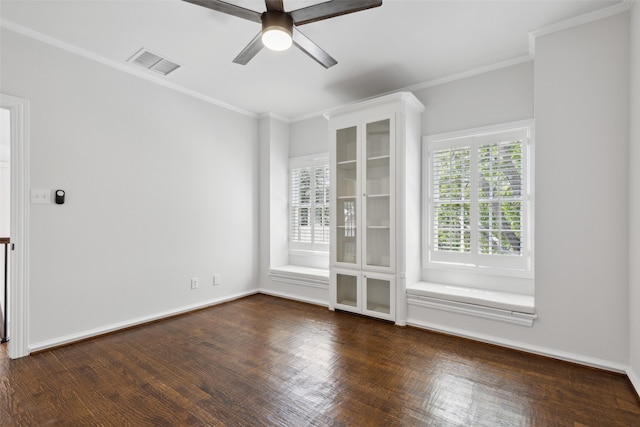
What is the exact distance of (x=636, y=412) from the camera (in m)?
1.85

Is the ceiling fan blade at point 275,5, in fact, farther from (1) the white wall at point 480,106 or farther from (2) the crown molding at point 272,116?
(2) the crown molding at point 272,116

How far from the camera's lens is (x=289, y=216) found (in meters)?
4.96

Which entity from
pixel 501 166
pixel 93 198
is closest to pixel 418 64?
pixel 501 166

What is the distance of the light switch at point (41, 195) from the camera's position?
8.69 ft

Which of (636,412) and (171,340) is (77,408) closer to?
(171,340)

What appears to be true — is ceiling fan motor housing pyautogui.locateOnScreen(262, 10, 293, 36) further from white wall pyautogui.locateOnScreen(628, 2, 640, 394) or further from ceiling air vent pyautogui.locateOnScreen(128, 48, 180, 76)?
white wall pyautogui.locateOnScreen(628, 2, 640, 394)

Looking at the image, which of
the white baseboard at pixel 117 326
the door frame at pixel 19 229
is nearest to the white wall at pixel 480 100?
the white baseboard at pixel 117 326

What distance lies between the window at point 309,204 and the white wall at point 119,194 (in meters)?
0.88

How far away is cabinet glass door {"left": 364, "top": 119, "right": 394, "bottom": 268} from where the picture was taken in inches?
137

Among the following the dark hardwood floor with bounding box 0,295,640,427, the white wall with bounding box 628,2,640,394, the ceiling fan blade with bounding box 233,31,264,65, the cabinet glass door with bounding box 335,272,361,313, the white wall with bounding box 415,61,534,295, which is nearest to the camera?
the dark hardwood floor with bounding box 0,295,640,427

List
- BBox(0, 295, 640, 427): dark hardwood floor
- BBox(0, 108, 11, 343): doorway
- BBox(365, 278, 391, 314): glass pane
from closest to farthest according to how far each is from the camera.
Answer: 1. BBox(0, 295, 640, 427): dark hardwood floor
2. BBox(0, 108, 11, 343): doorway
3. BBox(365, 278, 391, 314): glass pane

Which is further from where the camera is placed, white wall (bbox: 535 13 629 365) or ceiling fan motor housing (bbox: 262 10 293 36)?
white wall (bbox: 535 13 629 365)

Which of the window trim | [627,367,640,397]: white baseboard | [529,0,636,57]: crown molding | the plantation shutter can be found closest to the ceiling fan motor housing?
[529,0,636,57]: crown molding

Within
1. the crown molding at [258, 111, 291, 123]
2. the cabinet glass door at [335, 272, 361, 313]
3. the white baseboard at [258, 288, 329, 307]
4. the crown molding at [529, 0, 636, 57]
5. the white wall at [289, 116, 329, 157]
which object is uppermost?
the crown molding at [529, 0, 636, 57]
